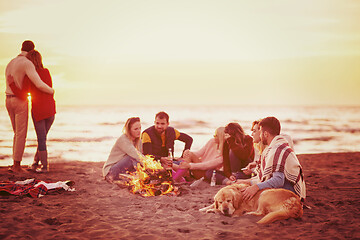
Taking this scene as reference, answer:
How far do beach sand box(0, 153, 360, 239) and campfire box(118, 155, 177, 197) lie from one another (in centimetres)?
18

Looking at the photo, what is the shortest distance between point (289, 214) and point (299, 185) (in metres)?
0.52

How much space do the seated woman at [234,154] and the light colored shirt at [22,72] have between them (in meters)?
3.90

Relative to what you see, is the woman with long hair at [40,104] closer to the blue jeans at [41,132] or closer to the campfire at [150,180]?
the blue jeans at [41,132]

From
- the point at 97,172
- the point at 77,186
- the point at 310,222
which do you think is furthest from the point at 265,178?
the point at 97,172

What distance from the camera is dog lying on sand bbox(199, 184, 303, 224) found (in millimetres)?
4617

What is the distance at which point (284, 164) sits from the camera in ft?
16.2

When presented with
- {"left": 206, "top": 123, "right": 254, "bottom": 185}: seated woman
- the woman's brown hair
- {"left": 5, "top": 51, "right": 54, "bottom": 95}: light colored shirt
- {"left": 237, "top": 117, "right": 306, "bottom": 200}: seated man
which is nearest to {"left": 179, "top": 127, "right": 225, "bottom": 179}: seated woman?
{"left": 206, "top": 123, "right": 254, "bottom": 185}: seated woman

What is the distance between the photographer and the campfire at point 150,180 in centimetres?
636

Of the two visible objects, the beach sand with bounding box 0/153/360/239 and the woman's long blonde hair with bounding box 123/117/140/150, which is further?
the woman's long blonde hair with bounding box 123/117/140/150

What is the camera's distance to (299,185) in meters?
5.01

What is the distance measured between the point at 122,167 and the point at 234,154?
2.14 m

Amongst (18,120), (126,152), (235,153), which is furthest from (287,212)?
(18,120)

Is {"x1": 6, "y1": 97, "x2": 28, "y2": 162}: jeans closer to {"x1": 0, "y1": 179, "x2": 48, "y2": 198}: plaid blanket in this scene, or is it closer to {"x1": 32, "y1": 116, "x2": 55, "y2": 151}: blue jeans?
{"x1": 32, "y1": 116, "x2": 55, "y2": 151}: blue jeans

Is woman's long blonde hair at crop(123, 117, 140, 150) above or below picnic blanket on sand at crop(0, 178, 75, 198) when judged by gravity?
above
